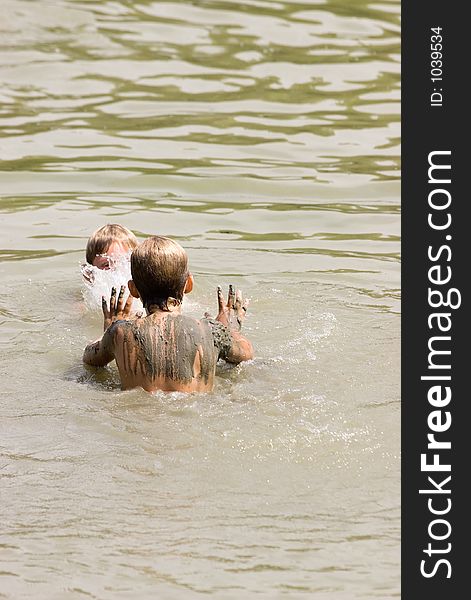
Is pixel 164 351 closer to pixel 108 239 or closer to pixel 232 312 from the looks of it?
pixel 232 312

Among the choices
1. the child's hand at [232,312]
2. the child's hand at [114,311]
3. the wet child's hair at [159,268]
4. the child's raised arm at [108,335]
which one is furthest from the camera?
the child's hand at [232,312]

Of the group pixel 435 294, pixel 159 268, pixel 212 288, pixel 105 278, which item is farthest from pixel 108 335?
pixel 212 288

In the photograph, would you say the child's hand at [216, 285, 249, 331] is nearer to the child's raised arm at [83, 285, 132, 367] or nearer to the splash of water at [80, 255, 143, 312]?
the child's raised arm at [83, 285, 132, 367]

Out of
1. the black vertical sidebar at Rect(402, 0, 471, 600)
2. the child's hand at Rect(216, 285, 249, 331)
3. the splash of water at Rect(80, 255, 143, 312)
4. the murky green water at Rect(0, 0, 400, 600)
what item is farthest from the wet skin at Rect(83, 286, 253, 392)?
the splash of water at Rect(80, 255, 143, 312)

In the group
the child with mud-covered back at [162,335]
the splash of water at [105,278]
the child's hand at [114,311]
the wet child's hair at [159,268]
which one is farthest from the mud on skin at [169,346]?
the splash of water at [105,278]

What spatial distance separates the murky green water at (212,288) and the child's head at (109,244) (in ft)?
1.27

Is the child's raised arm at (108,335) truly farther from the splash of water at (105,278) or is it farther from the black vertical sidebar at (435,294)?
the black vertical sidebar at (435,294)

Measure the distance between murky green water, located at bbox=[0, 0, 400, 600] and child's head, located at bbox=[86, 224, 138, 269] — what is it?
386 mm

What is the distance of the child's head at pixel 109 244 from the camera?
7.95m

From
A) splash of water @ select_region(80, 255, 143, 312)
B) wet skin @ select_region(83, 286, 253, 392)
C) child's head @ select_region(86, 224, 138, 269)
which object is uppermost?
child's head @ select_region(86, 224, 138, 269)

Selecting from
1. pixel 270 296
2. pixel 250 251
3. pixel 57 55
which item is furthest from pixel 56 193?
pixel 57 55

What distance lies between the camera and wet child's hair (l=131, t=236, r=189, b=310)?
6215mm

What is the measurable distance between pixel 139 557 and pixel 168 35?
1062 centimetres

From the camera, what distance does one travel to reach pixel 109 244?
26.1 ft
